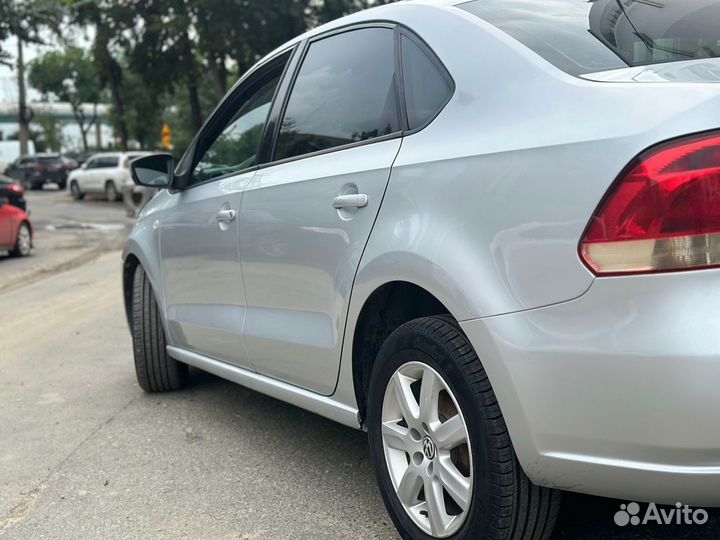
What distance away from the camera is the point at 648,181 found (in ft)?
6.57

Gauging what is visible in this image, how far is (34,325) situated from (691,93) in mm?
6721

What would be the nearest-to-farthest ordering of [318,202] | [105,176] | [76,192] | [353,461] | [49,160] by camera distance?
[318,202] → [353,461] → [105,176] → [76,192] → [49,160]

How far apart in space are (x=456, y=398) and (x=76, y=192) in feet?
101

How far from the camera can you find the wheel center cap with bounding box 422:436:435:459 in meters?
2.52

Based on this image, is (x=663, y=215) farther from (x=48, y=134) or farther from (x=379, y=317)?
(x=48, y=134)

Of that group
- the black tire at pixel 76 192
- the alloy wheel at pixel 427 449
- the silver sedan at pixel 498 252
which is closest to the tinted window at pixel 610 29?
the silver sedan at pixel 498 252

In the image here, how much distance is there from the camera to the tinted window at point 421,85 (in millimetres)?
2695

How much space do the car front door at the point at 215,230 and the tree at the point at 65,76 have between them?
62.7m

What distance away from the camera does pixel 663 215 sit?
2002 millimetres

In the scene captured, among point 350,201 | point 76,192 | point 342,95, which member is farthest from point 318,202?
point 76,192

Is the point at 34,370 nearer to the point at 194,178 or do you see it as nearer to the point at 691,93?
the point at 194,178

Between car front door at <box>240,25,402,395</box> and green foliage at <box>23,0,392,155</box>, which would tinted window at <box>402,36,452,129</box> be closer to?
car front door at <box>240,25,402,395</box>

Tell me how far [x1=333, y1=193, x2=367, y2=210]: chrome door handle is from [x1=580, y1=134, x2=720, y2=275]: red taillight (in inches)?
37.3

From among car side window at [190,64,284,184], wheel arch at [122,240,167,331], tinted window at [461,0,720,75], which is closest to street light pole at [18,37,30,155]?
wheel arch at [122,240,167,331]
